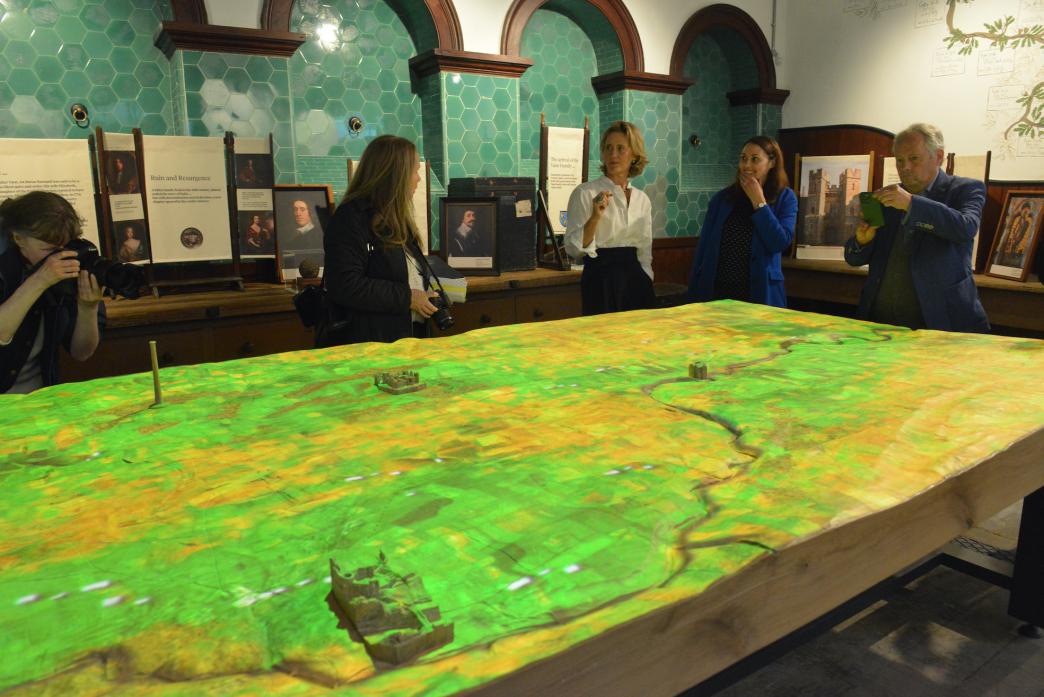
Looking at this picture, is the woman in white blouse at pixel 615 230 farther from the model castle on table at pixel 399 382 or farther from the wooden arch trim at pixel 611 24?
the model castle on table at pixel 399 382

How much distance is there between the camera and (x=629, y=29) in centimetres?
504

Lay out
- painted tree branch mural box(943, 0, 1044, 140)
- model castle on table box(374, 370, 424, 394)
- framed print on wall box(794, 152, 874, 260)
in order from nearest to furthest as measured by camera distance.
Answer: model castle on table box(374, 370, 424, 394) → painted tree branch mural box(943, 0, 1044, 140) → framed print on wall box(794, 152, 874, 260)

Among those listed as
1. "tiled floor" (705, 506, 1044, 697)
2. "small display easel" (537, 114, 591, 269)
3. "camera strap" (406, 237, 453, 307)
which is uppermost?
"small display easel" (537, 114, 591, 269)

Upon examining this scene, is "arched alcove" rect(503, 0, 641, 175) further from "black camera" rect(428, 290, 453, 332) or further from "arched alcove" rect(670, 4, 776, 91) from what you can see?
"black camera" rect(428, 290, 453, 332)

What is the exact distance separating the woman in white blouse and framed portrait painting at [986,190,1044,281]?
2214 millimetres

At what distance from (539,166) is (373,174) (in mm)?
2405

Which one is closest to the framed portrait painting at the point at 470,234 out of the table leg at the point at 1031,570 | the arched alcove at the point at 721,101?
the arched alcove at the point at 721,101

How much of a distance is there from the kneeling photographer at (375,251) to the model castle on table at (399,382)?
2.81 ft

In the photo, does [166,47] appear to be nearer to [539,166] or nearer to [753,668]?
[539,166]

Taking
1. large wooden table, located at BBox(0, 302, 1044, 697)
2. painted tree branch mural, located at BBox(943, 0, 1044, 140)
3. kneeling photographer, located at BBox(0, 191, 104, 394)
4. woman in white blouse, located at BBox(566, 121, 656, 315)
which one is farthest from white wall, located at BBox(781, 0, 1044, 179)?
kneeling photographer, located at BBox(0, 191, 104, 394)

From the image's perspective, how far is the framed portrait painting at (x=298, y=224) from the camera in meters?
3.86

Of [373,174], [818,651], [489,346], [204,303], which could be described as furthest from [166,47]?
[818,651]

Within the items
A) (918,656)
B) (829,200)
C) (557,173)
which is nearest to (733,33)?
(829,200)

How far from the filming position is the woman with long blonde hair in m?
2.61
